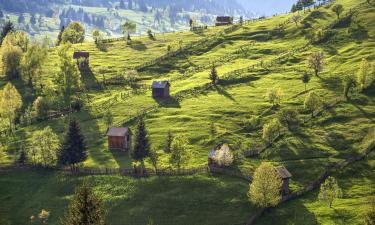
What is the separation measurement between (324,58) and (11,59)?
353 feet

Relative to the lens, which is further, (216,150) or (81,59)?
(81,59)

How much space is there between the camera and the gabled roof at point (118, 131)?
10781cm

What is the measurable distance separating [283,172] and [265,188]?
7595 millimetres

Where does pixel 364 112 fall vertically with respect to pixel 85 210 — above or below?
above

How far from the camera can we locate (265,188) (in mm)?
80188

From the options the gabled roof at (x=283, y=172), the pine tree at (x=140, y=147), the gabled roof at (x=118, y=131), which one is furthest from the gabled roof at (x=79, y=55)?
the gabled roof at (x=283, y=172)

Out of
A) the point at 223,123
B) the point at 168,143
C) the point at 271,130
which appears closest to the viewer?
the point at 271,130

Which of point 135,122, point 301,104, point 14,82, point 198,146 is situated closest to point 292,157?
point 198,146

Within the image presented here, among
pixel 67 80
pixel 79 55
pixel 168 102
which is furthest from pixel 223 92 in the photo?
pixel 79 55

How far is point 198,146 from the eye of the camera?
344ft

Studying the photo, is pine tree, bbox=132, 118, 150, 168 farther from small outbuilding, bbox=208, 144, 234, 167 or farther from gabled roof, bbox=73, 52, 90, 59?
gabled roof, bbox=73, 52, 90, 59

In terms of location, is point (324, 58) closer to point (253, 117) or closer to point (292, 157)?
point (253, 117)

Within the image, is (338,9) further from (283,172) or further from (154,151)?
(283,172)

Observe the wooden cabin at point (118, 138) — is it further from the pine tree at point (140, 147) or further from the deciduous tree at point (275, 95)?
the deciduous tree at point (275, 95)
